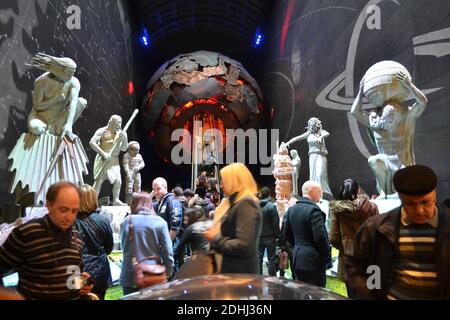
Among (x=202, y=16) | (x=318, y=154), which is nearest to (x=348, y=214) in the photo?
(x=318, y=154)

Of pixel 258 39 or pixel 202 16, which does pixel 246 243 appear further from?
pixel 202 16

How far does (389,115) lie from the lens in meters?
4.16

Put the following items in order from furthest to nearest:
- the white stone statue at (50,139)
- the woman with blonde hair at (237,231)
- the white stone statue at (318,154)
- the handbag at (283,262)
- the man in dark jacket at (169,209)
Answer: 1. the white stone statue at (318,154)
2. the white stone statue at (50,139)
3. the man in dark jacket at (169,209)
4. the handbag at (283,262)
5. the woman with blonde hair at (237,231)

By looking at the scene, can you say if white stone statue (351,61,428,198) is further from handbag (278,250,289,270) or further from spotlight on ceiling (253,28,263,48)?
spotlight on ceiling (253,28,263,48)

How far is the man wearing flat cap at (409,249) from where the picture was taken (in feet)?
4.60

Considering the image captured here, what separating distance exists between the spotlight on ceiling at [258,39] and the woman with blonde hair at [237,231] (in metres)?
16.3

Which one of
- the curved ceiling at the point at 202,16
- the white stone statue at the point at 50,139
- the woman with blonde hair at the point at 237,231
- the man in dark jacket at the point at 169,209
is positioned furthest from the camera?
the curved ceiling at the point at 202,16

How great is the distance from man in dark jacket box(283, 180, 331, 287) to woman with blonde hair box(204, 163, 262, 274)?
136 centimetres

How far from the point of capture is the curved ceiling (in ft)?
52.4

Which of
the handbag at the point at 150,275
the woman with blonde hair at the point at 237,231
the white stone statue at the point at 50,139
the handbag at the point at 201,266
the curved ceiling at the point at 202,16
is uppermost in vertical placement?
the curved ceiling at the point at 202,16

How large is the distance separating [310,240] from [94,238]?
157 centimetres

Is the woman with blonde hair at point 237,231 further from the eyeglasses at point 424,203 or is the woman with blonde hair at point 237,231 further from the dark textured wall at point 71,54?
the dark textured wall at point 71,54

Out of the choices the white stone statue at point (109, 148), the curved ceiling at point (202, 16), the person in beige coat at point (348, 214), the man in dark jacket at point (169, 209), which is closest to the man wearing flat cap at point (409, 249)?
the person in beige coat at point (348, 214)
